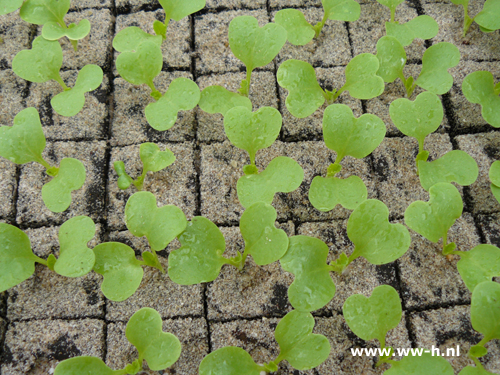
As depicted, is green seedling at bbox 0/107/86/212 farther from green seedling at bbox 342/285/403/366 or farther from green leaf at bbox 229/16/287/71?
green seedling at bbox 342/285/403/366

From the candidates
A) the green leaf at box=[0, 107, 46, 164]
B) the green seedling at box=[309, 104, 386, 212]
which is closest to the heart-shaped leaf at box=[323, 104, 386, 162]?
the green seedling at box=[309, 104, 386, 212]

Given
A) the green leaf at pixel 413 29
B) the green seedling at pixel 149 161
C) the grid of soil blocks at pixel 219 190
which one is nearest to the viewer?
the grid of soil blocks at pixel 219 190

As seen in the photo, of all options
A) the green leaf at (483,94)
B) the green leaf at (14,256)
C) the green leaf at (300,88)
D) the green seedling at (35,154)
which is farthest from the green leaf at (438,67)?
the green leaf at (14,256)

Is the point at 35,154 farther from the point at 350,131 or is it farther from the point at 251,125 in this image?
the point at 350,131

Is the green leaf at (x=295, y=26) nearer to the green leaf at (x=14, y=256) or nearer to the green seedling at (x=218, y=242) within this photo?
the green seedling at (x=218, y=242)

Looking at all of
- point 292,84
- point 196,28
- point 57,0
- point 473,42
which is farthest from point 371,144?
point 57,0

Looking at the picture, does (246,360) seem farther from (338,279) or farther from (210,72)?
(210,72)
